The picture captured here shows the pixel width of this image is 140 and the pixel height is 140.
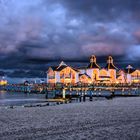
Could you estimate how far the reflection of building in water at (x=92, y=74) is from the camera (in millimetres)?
158875

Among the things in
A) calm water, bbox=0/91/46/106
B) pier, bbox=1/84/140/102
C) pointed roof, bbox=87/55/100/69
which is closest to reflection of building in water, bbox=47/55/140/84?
pointed roof, bbox=87/55/100/69

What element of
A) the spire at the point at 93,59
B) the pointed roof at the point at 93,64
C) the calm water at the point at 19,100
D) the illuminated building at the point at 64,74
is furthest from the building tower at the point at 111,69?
the calm water at the point at 19,100

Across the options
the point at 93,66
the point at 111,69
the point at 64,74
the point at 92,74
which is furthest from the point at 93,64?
the point at 64,74

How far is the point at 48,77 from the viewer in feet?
546

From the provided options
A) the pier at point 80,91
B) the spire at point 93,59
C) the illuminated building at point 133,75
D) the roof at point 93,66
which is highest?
the spire at point 93,59

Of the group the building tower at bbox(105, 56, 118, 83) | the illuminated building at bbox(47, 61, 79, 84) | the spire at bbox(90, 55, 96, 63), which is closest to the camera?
the illuminated building at bbox(47, 61, 79, 84)

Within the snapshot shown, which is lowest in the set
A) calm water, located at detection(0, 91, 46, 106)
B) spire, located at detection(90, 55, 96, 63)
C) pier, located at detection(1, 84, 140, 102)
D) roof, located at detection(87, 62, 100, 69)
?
calm water, located at detection(0, 91, 46, 106)

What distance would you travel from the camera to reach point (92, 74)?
17125cm

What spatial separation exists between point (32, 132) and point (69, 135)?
84.1 inches

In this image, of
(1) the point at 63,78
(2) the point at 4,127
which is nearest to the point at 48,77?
(1) the point at 63,78

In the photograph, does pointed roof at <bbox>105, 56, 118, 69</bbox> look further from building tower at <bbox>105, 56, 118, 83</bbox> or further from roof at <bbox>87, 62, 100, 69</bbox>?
roof at <bbox>87, 62, 100, 69</bbox>

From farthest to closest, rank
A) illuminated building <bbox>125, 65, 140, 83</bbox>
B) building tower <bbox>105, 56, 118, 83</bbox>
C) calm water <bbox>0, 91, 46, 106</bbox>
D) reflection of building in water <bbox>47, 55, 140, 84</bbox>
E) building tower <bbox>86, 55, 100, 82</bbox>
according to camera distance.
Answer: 1. illuminated building <bbox>125, 65, 140, 83</bbox>
2. building tower <bbox>105, 56, 118, 83</bbox>
3. building tower <bbox>86, 55, 100, 82</bbox>
4. reflection of building in water <bbox>47, 55, 140, 84</bbox>
5. calm water <bbox>0, 91, 46, 106</bbox>

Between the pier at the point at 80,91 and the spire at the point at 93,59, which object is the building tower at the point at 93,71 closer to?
the spire at the point at 93,59

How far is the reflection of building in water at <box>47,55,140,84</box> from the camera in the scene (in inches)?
6255
